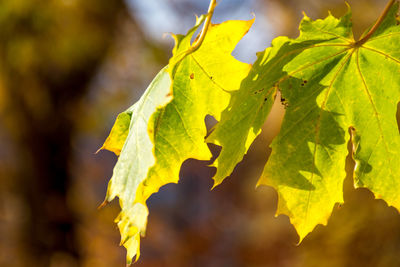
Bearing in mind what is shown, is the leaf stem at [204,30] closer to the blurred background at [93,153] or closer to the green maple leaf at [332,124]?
the green maple leaf at [332,124]

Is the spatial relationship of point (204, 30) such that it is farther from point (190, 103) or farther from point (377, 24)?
point (377, 24)

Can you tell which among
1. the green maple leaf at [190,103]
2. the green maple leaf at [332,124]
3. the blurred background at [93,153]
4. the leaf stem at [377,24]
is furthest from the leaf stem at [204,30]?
the blurred background at [93,153]

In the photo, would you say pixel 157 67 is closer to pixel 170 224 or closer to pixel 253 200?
pixel 253 200

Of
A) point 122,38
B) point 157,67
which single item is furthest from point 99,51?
point 157,67

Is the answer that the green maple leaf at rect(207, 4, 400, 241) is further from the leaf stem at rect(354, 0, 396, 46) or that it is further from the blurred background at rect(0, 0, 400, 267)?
the blurred background at rect(0, 0, 400, 267)

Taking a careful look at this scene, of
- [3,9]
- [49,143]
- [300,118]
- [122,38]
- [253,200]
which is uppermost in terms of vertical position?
[122,38]
